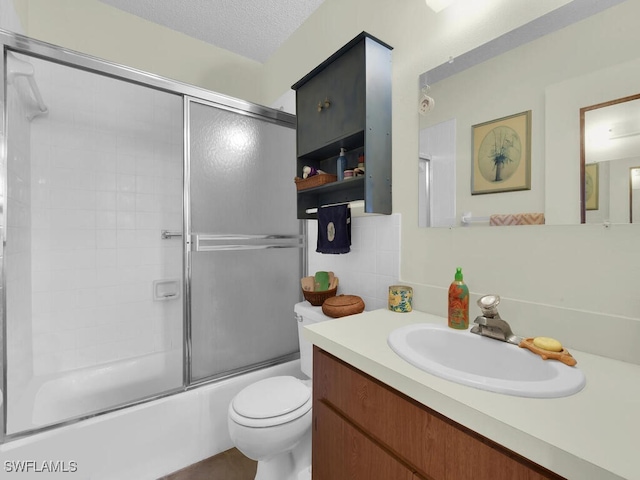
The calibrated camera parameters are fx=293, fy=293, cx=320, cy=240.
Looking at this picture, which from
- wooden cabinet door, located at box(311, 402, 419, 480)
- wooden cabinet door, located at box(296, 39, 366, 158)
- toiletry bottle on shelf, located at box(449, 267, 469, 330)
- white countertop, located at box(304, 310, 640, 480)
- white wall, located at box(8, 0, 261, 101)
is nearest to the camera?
white countertop, located at box(304, 310, 640, 480)

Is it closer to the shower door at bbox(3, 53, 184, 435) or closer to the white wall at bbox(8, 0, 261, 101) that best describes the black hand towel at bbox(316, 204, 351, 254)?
the shower door at bbox(3, 53, 184, 435)

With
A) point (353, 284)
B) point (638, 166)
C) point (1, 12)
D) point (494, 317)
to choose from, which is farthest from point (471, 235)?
point (1, 12)

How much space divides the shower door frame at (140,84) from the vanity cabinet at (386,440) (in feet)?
3.21

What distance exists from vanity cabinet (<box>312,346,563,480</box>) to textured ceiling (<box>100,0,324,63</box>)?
2.09 m

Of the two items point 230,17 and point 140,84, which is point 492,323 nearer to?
point 140,84

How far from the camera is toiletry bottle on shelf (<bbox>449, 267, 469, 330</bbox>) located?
3.30ft

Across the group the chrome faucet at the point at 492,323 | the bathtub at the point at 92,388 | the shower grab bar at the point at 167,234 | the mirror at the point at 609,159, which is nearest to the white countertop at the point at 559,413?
the chrome faucet at the point at 492,323

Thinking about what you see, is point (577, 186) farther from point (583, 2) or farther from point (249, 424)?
point (249, 424)

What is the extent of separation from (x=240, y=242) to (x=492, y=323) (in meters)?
1.39

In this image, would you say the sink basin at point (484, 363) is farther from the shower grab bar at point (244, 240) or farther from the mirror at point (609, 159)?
the shower grab bar at point (244, 240)

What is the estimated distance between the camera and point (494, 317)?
0.92 meters

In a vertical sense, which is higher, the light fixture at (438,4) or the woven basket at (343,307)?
the light fixture at (438,4)

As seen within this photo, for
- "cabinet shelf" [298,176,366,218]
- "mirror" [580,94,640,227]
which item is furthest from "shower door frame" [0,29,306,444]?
"mirror" [580,94,640,227]

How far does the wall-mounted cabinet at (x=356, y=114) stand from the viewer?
1326 mm
